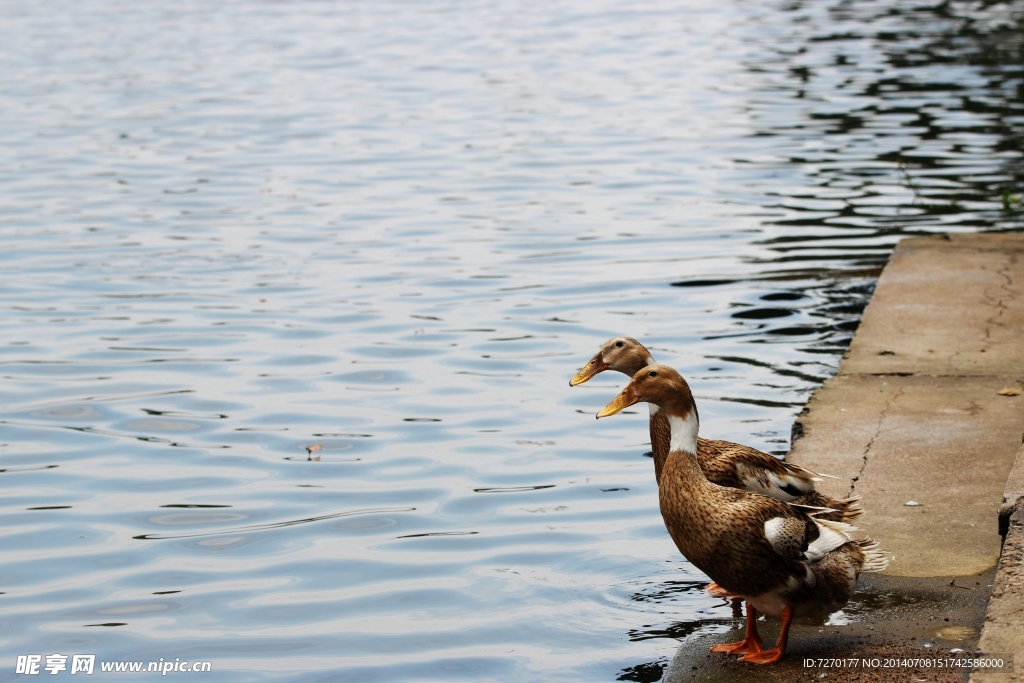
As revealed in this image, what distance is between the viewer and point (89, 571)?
6707mm

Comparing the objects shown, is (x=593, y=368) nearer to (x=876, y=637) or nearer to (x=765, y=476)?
(x=765, y=476)

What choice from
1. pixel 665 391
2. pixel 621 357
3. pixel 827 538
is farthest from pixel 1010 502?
pixel 621 357

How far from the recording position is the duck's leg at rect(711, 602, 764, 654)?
5.26 meters

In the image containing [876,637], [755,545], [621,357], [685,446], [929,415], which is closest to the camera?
[755,545]

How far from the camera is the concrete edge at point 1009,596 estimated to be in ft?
14.4

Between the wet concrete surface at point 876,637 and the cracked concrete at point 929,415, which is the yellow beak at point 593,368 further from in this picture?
the wet concrete surface at point 876,637

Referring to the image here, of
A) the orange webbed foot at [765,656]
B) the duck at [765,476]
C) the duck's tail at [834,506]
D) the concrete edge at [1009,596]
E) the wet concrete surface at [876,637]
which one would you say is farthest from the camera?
the duck at [765,476]

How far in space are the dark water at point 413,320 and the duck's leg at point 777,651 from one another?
2.10 feet

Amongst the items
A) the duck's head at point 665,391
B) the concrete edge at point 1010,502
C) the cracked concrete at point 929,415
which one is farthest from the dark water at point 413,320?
the concrete edge at point 1010,502

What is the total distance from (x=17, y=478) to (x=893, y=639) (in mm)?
4934

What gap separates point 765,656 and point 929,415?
288 cm

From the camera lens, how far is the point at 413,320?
Result: 1105 centimetres

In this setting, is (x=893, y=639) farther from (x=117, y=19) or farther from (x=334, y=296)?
(x=117, y=19)

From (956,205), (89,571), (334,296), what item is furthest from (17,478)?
(956,205)
